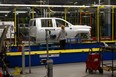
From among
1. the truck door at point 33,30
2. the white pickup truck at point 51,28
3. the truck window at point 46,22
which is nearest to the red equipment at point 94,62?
the white pickup truck at point 51,28

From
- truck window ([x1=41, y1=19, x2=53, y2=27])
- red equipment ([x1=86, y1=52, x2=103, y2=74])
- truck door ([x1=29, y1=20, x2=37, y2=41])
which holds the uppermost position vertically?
truck window ([x1=41, y1=19, x2=53, y2=27])

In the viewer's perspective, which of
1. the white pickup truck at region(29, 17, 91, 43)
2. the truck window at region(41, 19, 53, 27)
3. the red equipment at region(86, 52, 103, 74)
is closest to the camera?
the red equipment at region(86, 52, 103, 74)

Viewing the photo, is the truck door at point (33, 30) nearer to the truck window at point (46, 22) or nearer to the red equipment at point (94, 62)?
the truck window at point (46, 22)

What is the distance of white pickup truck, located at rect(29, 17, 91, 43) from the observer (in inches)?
741

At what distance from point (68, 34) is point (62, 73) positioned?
7585 millimetres

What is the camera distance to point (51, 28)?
737 inches

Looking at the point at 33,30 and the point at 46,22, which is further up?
the point at 46,22

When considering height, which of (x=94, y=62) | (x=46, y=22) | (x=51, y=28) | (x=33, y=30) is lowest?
(x=94, y=62)

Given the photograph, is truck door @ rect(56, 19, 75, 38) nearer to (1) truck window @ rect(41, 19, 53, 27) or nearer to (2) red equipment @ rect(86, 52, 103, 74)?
(1) truck window @ rect(41, 19, 53, 27)

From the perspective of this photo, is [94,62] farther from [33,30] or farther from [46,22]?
[33,30]

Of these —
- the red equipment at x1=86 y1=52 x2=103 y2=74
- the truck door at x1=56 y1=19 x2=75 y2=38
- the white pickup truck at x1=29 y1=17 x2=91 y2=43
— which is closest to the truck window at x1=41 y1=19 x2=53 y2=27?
the white pickup truck at x1=29 y1=17 x2=91 y2=43

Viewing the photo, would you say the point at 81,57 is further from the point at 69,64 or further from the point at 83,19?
the point at 83,19

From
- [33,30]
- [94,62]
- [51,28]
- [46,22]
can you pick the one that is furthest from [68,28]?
[94,62]

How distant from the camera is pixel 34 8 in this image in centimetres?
1911
